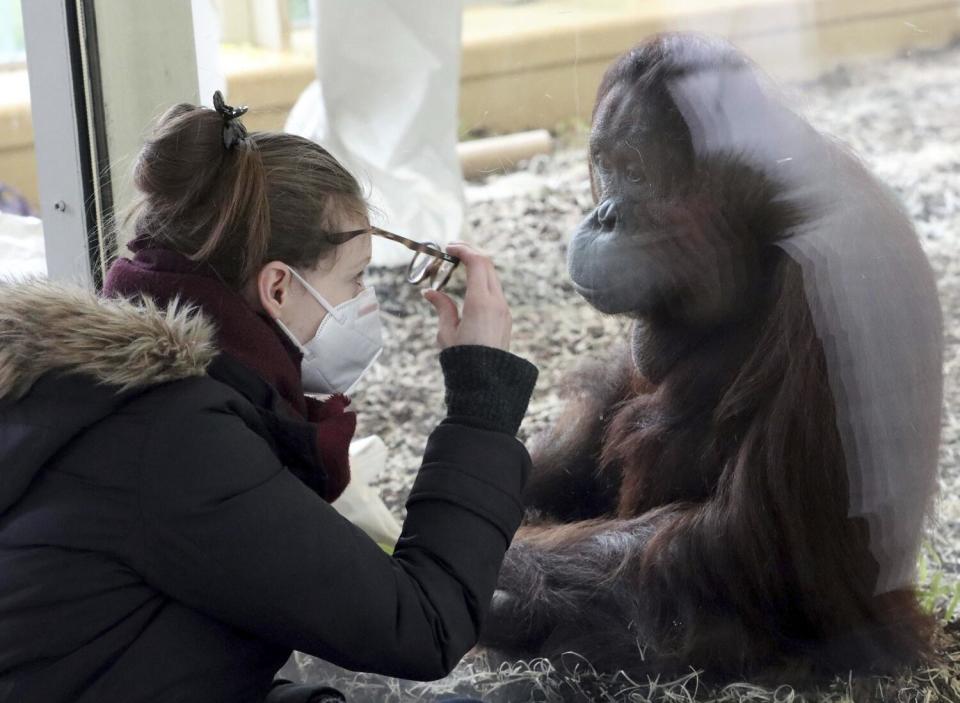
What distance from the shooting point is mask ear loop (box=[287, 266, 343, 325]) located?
1.42m

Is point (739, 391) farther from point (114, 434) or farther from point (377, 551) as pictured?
point (114, 434)

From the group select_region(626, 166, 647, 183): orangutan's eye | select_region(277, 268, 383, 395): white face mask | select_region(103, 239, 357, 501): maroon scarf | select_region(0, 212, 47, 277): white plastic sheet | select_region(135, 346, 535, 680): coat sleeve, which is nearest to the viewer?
select_region(135, 346, 535, 680): coat sleeve

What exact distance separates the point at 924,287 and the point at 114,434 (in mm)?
1031

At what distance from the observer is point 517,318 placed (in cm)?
195

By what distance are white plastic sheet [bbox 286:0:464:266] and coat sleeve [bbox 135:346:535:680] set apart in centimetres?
84

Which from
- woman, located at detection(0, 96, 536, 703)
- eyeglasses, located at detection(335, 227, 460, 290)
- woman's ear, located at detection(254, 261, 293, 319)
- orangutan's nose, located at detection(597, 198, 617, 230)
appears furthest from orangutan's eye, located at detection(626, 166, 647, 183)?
woman's ear, located at detection(254, 261, 293, 319)

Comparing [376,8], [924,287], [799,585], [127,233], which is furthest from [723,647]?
[376,8]

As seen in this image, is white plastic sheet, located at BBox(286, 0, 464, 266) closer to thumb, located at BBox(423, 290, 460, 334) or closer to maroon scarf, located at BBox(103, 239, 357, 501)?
thumb, located at BBox(423, 290, 460, 334)

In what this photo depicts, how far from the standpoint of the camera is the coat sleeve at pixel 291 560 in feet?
3.84

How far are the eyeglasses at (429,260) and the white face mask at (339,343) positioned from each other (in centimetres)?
7

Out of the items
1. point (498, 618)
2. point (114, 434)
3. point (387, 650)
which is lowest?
point (498, 618)

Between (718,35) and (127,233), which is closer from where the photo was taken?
(127,233)

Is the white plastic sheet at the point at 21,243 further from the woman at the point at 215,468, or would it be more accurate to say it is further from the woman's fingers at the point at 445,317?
the woman's fingers at the point at 445,317

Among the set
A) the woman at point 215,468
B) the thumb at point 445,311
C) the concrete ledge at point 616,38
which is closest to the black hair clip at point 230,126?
the woman at point 215,468
